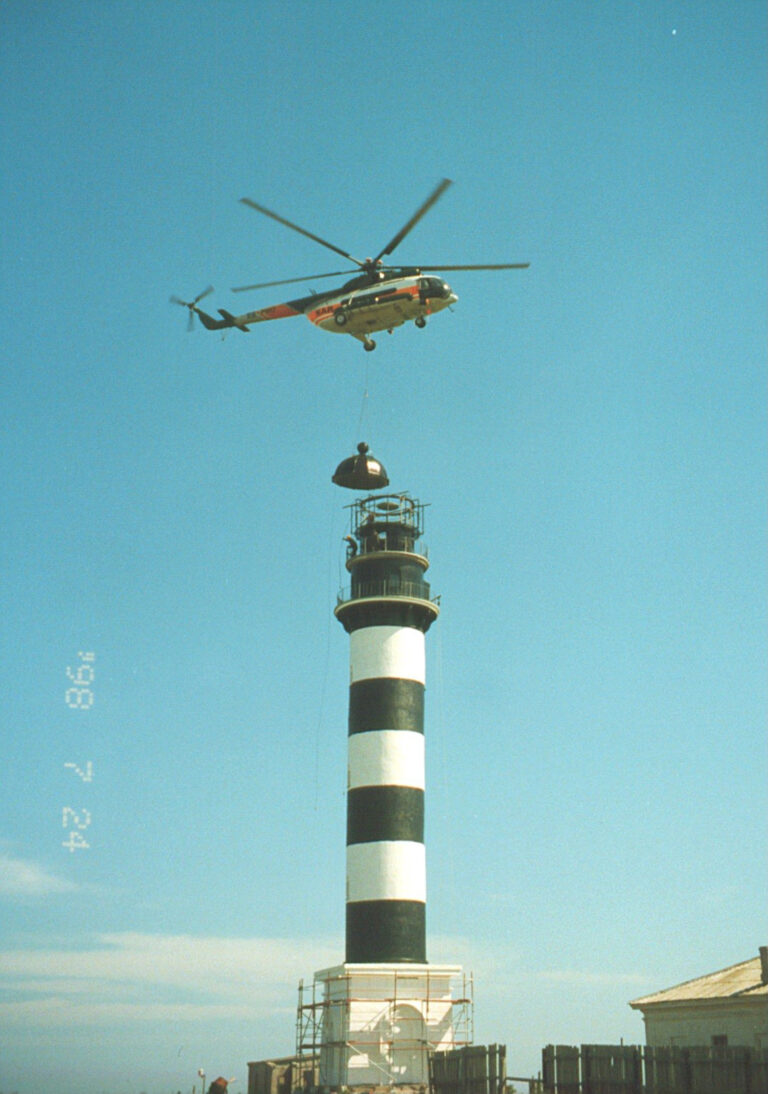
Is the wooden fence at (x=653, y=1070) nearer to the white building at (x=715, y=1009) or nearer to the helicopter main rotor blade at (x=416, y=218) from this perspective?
the white building at (x=715, y=1009)

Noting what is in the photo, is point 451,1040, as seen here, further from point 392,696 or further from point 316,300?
point 316,300

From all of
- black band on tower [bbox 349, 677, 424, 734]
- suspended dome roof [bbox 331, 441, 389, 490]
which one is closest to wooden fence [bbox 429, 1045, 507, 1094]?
black band on tower [bbox 349, 677, 424, 734]

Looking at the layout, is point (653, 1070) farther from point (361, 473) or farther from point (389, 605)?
point (361, 473)

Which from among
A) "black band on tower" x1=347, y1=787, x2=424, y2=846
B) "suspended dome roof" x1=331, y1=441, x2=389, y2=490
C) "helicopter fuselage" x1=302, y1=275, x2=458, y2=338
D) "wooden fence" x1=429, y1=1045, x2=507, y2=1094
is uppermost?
"helicopter fuselage" x1=302, y1=275, x2=458, y2=338

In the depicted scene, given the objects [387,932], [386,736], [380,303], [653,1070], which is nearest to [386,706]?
[386,736]

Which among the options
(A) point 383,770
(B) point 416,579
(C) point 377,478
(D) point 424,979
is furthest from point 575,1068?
(C) point 377,478

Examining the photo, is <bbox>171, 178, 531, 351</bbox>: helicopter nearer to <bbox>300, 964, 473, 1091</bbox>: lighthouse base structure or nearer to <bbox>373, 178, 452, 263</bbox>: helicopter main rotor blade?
<bbox>373, 178, 452, 263</bbox>: helicopter main rotor blade
